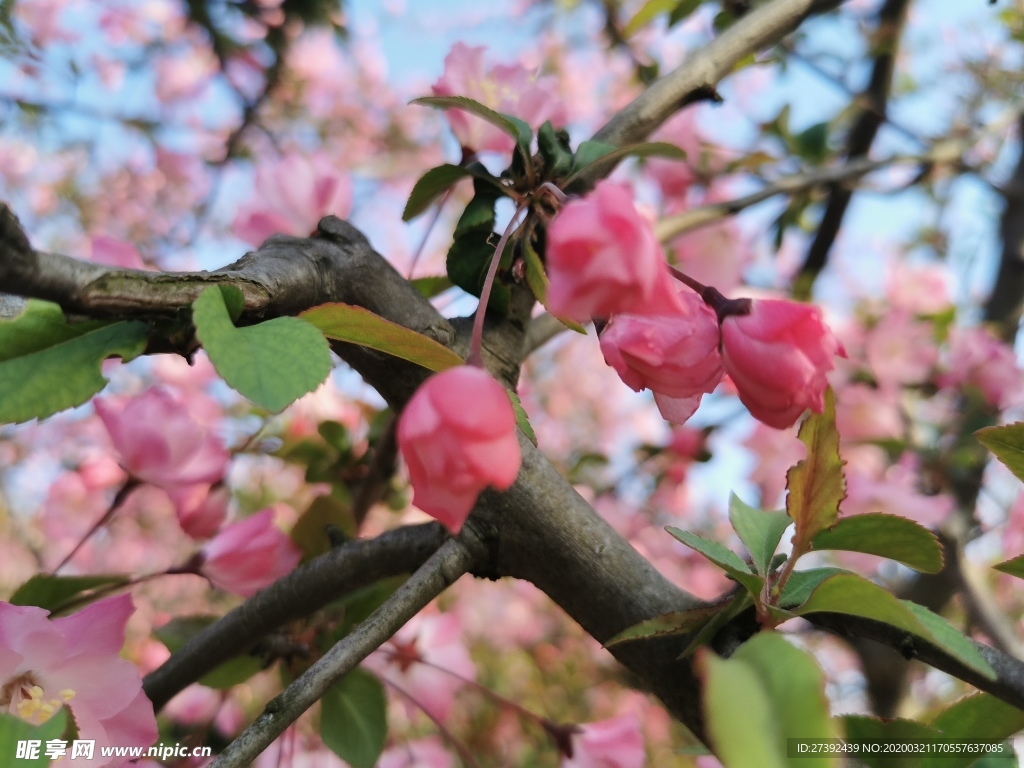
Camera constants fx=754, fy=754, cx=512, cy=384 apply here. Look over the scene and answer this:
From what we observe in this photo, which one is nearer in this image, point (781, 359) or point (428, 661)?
point (781, 359)

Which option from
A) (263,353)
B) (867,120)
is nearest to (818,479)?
(263,353)

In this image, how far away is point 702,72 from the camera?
0.66 m

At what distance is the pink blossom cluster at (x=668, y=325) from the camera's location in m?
0.30

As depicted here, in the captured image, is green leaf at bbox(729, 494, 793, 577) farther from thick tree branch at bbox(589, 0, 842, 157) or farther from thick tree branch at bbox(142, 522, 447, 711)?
thick tree branch at bbox(589, 0, 842, 157)

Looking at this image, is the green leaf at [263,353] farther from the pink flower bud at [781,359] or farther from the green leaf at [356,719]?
the green leaf at [356,719]

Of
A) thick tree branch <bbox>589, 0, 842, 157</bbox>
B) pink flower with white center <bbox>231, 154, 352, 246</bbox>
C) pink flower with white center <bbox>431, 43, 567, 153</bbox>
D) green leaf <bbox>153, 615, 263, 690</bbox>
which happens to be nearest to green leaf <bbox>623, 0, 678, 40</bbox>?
thick tree branch <bbox>589, 0, 842, 157</bbox>

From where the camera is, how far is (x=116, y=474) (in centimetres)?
100

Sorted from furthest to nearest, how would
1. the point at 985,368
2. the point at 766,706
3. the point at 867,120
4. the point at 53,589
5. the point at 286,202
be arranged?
the point at 867,120
the point at 985,368
the point at 286,202
the point at 53,589
the point at 766,706

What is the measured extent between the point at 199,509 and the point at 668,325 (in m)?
0.61

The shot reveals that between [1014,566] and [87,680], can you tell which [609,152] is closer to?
[1014,566]

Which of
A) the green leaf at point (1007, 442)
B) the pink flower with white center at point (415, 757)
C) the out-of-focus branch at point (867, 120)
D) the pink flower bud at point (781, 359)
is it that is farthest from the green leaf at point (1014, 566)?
the out-of-focus branch at point (867, 120)

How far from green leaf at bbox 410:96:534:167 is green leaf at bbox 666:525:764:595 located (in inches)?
10.2

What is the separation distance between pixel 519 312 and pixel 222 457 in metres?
0.34

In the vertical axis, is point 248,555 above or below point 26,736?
above
